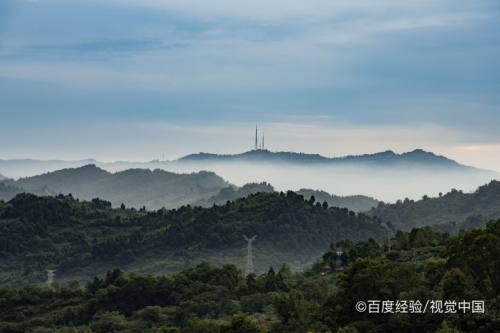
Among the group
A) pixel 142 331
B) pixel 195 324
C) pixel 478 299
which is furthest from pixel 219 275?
pixel 478 299

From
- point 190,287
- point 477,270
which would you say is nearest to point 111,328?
point 190,287

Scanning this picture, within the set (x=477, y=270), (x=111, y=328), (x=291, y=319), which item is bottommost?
(x=111, y=328)

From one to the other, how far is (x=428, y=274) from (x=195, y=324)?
78.0 ft

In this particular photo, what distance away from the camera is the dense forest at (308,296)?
2623 inches

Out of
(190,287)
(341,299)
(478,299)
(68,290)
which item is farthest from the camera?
(68,290)

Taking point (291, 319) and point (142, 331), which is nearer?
point (291, 319)

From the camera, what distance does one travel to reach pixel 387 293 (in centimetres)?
7319

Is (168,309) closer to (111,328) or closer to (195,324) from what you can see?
(111,328)

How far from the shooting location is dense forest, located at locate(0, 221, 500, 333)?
219 ft

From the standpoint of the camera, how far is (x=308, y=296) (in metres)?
105

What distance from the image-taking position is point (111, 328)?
4943 inches

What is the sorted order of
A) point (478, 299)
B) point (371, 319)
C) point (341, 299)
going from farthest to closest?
1. point (341, 299)
2. point (371, 319)
3. point (478, 299)

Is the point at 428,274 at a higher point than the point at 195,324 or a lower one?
higher

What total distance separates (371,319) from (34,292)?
339 ft
